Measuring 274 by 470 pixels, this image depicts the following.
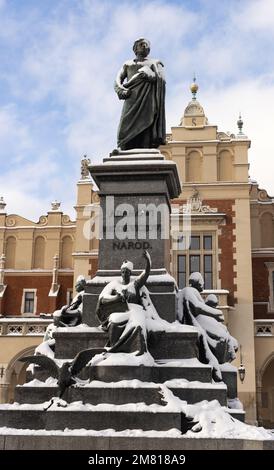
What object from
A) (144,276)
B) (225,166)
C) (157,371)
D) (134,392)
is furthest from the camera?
(225,166)

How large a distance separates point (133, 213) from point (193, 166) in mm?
19142

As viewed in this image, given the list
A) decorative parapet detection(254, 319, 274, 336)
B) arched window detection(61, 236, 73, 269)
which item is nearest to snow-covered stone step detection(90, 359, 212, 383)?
decorative parapet detection(254, 319, 274, 336)

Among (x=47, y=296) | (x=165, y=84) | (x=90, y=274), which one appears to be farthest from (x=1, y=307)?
(x=165, y=84)

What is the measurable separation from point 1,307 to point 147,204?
2152 cm

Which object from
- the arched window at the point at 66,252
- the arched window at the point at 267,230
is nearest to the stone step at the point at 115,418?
the arched window at the point at 267,230

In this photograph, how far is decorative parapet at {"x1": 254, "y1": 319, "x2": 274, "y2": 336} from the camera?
24578 mm

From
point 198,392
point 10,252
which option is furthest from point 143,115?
point 10,252

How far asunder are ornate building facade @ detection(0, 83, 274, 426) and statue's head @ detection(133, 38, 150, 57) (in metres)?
15.7

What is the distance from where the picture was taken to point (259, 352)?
2420cm

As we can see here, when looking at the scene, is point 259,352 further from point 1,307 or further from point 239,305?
point 1,307

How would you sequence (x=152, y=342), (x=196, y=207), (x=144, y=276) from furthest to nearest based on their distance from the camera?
(x=196, y=207)
(x=144, y=276)
(x=152, y=342)

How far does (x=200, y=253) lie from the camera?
25.2 m

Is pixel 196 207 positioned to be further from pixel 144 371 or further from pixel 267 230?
pixel 144 371

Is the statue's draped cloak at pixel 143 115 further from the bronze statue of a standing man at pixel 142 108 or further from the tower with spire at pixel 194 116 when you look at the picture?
the tower with spire at pixel 194 116
